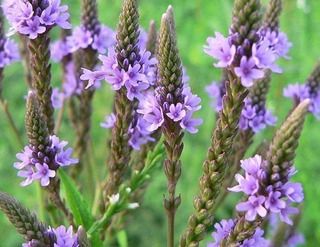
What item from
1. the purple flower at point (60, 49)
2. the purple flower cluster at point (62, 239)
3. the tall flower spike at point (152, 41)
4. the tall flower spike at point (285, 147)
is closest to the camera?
the tall flower spike at point (285, 147)

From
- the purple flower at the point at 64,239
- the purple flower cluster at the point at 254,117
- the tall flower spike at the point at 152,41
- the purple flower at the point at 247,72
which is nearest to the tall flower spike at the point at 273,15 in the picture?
the purple flower cluster at the point at 254,117

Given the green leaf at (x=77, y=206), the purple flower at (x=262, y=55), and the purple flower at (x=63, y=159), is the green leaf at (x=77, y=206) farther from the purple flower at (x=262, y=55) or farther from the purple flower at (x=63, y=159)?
the purple flower at (x=262, y=55)

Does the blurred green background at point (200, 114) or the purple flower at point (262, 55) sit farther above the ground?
the purple flower at point (262, 55)

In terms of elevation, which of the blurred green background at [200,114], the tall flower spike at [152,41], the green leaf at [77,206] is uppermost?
the tall flower spike at [152,41]

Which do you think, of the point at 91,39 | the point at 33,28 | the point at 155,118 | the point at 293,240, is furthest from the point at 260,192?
the point at 293,240

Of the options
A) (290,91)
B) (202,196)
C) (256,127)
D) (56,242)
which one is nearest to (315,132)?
(290,91)

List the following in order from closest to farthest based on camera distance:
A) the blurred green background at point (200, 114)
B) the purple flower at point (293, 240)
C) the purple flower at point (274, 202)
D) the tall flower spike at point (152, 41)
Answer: the purple flower at point (274, 202) → the tall flower spike at point (152, 41) → the purple flower at point (293, 240) → the blurred green background at point (200, 114)

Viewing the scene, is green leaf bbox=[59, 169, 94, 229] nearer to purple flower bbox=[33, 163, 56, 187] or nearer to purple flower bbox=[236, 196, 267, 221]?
purple flower bbox=[33, 163, 56, 187]

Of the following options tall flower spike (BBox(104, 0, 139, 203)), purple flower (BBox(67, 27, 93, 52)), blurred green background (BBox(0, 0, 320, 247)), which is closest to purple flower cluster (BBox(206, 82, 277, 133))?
tall flower spike (BBox(104, 0, 139, 203))
